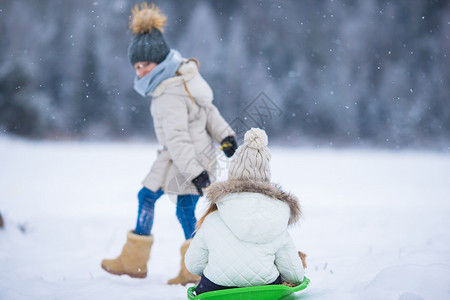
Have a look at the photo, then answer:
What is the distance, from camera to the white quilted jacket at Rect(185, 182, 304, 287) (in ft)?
4.86

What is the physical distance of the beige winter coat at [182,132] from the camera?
2.25 metres

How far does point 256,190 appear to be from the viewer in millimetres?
1536

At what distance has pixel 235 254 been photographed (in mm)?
1514

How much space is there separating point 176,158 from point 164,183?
0.20 metres

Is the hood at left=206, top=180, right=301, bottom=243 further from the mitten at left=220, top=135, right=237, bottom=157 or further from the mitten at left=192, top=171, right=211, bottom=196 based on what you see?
the mitten at left=220, top=135, right=237, bottom=157

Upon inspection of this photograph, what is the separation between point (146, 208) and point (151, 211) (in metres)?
0.04

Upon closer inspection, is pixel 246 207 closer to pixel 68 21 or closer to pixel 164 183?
pixel 164 183

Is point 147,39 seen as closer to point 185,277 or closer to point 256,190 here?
point 256,190

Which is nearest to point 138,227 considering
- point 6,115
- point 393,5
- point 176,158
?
point 176,158

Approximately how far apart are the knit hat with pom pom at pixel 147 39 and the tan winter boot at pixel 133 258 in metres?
1.07

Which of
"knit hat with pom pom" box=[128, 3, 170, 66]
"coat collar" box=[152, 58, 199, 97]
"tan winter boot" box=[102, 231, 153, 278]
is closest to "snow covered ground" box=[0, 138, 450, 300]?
"tan winter boot" box=[102, 231, 153, 278]

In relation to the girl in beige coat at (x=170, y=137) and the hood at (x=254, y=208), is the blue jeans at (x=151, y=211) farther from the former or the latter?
the hood at (x=254, y=208)

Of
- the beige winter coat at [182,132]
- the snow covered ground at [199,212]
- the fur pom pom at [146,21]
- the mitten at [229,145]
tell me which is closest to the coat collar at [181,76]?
the beige winter coat at [182,132]

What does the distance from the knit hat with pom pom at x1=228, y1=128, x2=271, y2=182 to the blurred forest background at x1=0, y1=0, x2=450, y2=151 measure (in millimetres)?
9774
